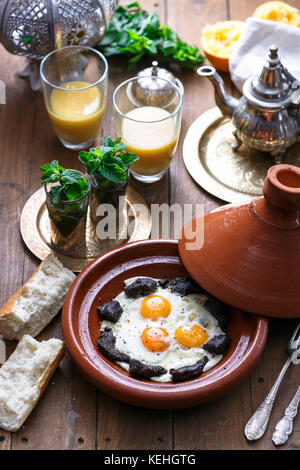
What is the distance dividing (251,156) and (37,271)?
Answer: 1.06m

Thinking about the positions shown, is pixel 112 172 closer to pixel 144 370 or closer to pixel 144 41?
pixel 144 370

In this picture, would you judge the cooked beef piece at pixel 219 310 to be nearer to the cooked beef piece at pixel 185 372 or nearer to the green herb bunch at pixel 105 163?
the cooked beef piece at pixel 185 372

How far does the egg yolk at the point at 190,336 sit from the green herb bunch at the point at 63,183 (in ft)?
1.91

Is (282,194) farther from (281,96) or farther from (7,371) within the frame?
(7,371)

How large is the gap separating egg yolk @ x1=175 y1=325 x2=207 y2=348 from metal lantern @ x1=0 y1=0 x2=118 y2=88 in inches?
55.9

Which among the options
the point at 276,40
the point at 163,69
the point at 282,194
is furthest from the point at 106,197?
the point at 276,40

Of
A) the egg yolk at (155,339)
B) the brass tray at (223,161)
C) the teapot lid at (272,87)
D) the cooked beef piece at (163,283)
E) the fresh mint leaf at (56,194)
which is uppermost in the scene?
the teapot lid at (272,87)

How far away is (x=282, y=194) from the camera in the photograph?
2.00m

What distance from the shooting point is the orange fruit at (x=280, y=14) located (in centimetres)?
302

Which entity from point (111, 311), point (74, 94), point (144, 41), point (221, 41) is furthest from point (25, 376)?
point (221, 41)

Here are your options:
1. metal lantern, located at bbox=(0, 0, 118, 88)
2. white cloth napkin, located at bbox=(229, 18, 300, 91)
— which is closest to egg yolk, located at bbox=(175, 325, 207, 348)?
white cloth napkin, located at bbox=(229, 18, 300, 91)

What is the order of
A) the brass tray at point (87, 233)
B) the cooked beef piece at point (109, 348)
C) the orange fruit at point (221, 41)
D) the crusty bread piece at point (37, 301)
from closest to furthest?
1. the cooked beef piece at point (109, 348)
2. the crusty bread piece at point (37, 301)
3. the brass tray at point (87, 233)
4. the orange fruit at point (221, 41)

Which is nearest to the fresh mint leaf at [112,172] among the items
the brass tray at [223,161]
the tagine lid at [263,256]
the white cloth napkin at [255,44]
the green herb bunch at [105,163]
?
the green herb bunch at [105,163]

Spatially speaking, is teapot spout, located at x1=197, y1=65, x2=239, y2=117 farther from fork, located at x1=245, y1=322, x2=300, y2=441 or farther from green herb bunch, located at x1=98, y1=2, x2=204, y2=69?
fork, located at x1=245, y1=322, x2=300, y2=441
